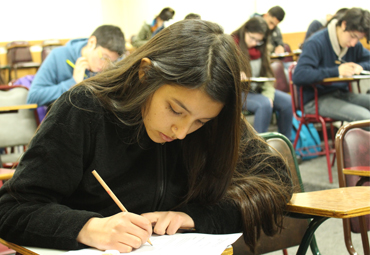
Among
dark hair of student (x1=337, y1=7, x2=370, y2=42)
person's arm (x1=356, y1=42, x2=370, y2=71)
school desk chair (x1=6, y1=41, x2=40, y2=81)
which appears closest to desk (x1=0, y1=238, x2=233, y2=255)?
dark hair of student (x1=337, y1=7, x2=370, y2=42)

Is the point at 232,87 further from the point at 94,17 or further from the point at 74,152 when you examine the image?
the point at 94,17

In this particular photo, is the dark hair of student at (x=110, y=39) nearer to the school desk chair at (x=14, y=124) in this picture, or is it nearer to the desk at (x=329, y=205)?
the school desk chair at (x=14, y=124)

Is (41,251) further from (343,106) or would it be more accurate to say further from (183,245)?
(343,106)

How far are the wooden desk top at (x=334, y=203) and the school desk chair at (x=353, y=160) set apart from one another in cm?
33

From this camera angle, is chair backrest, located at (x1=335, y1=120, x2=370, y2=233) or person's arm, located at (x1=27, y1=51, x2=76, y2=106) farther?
person's arm, located at (x1=27, y1=51, x2=76, y2=106)

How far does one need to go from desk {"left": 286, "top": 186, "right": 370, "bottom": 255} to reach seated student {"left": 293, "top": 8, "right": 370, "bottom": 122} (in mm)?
2144

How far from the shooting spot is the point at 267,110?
3252 mm

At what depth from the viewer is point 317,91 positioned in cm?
327

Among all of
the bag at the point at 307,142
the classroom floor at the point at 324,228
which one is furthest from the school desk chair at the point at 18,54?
the classroom floor at the point at 324,228

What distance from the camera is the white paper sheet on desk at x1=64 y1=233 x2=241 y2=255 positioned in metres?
0.73

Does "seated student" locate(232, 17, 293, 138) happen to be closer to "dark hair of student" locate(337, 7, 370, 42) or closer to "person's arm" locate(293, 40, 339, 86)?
"person's arm" locate(293, 40, 339, 86)

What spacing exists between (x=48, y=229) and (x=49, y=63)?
83.6 inches

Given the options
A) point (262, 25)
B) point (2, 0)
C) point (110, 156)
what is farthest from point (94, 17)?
point (110, 156)

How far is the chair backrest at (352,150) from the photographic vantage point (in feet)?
4.77
